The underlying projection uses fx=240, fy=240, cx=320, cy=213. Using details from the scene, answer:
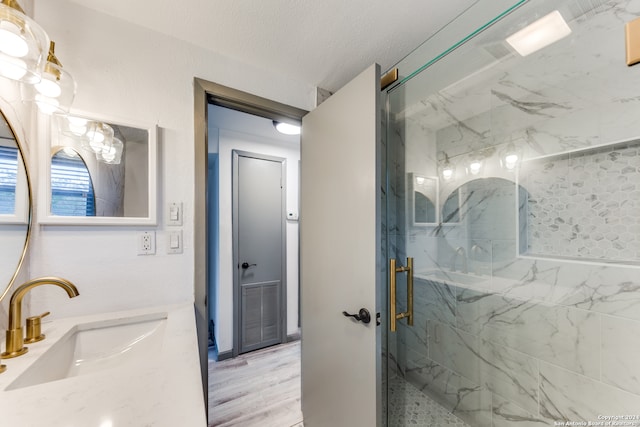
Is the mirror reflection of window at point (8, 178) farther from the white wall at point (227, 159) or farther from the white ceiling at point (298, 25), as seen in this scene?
the white wall at point (227, 159)

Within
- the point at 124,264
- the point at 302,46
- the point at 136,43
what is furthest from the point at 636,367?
the point at 136,43

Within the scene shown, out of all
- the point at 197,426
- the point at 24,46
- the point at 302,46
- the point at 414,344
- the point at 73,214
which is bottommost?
the point at 414,344

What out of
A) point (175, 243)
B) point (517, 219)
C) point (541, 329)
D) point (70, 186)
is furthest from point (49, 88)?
point (541, 329)

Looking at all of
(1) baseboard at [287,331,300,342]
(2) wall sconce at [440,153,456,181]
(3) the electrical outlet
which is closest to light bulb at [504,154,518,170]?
(2) wall sconce at [440,153,456,181]

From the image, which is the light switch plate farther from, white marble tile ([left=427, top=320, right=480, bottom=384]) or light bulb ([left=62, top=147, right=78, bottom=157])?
white marble tile ([left=427, top=320, right=480, bottom=384])

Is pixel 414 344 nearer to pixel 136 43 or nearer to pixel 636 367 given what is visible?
pixel 636 367

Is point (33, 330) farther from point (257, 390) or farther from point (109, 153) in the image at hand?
point (257, 390)

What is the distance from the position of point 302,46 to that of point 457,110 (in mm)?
961

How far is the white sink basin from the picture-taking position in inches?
34.5

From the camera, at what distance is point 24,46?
744 mm

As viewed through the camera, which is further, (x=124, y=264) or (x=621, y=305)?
(x=124, y=264)

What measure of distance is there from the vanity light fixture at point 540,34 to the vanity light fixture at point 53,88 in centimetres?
190

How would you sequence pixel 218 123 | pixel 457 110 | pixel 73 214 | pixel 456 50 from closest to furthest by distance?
pixel 73 214, pixel 456 50, pixel 457 110, pixel 218 123

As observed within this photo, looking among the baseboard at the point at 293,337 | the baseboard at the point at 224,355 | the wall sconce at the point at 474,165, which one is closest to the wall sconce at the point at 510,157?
the wall sconce at the point at 474,165
